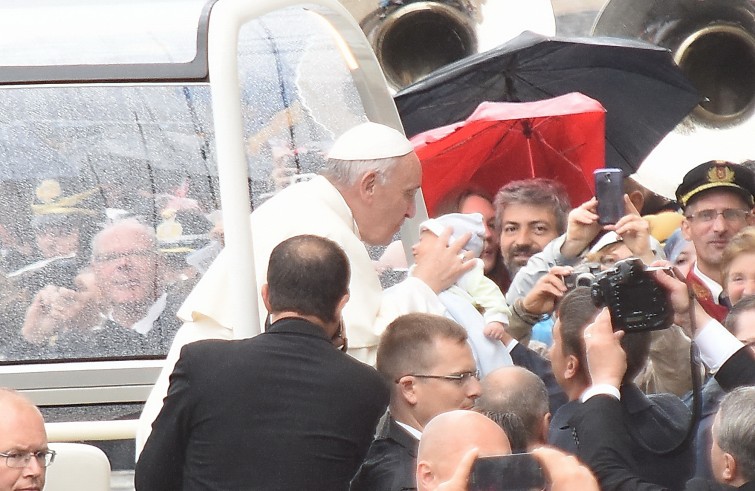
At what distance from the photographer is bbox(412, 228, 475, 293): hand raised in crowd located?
4191 mm

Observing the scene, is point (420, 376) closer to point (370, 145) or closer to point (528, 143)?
point (370, 145)

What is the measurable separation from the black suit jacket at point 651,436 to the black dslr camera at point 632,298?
0.20m

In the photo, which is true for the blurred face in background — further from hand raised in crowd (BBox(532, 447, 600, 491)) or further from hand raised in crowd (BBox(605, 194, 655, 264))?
hand raised in crowd (BBox(532, 447, 600, 491))

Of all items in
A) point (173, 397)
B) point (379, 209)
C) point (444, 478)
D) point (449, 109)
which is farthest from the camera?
point (449, 109)

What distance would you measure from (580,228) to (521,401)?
1.52m

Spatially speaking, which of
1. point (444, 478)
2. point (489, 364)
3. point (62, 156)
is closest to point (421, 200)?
point (489, 364)

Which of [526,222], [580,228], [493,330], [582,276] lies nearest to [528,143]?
[526,222]

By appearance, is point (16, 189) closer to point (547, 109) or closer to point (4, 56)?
point (4, 56)

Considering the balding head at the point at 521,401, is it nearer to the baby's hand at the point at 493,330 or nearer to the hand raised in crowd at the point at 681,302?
the hand raised in crowd at the point at 681,302

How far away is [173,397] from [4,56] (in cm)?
154

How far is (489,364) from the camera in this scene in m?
4.40

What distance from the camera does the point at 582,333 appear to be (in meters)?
3.75

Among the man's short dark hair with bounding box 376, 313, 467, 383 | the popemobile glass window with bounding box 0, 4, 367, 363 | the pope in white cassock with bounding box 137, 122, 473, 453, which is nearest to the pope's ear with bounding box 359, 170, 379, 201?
the pope in white cassock with bounding box 137, 122, 473, 453

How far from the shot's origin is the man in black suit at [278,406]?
10.7 feet
